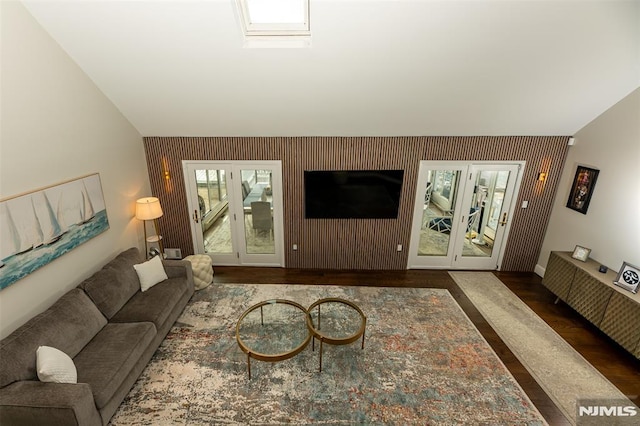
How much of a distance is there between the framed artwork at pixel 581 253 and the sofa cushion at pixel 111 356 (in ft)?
18.7

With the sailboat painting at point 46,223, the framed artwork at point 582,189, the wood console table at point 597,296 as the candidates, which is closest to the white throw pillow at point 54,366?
the sailboat painting at point 46,223

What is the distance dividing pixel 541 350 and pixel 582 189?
2561 millimetres

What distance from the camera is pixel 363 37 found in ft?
9.50

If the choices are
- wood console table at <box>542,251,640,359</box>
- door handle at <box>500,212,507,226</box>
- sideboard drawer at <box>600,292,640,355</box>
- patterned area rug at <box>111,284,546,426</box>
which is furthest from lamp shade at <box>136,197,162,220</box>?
sideboard drawer at <box>600,292,640,355</box>

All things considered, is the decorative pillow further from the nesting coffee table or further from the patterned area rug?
the nesting coffee table

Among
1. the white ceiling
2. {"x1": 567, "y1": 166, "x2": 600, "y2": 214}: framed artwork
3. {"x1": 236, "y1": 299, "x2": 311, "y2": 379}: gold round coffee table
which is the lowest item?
{"x1": 236, "y1": 299, "x2": 311, "y2": 379}: gold round coffee table

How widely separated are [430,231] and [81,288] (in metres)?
5.33

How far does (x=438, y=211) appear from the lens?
5453mm

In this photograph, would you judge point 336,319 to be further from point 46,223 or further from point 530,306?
point 46,223

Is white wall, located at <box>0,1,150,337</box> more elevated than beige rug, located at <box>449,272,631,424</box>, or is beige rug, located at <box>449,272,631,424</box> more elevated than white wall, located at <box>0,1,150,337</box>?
white wall, located at <box>0,1,150,337</box>

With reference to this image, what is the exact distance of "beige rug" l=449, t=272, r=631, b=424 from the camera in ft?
10.1

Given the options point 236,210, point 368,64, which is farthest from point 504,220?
point 236,210

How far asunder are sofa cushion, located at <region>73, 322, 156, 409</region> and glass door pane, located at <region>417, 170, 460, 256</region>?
4451 mm

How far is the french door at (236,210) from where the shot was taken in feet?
16.5
